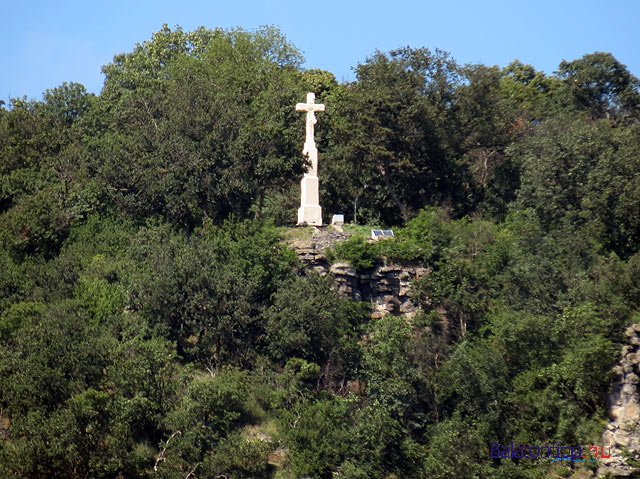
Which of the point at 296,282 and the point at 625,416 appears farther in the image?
the point at 296,282

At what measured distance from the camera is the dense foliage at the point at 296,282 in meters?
31.3

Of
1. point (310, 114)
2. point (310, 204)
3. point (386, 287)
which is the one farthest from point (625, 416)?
point (310, 114)

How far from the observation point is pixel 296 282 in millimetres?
35812

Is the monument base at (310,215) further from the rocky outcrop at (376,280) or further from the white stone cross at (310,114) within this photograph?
the white stone cross at (310,114)

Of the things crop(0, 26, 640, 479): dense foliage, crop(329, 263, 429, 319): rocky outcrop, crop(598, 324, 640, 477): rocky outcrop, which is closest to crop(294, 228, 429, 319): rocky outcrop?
crop(329, 263, 429, 319): rocky outcrop

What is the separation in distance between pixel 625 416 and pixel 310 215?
1355cm

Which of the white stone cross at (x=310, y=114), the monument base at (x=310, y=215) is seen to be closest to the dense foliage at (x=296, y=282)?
the white stone cross at (x=310, y=114)

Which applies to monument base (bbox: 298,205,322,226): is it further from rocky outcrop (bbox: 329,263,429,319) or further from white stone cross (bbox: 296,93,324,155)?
rocky outcrop (bbox: 329,263,429,319)

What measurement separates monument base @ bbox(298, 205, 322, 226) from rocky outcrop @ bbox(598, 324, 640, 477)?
1205cm

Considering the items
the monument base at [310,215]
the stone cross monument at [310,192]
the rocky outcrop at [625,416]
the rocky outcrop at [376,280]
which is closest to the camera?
the rocky outcrop at [625,416]

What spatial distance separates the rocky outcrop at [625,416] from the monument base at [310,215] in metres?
12.1

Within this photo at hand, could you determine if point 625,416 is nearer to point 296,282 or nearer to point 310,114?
point 296,282

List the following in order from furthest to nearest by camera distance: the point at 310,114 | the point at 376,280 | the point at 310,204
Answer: the point at 310,114
the point at 310,204
the point at 376,280

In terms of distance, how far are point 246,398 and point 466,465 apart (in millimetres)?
7033
